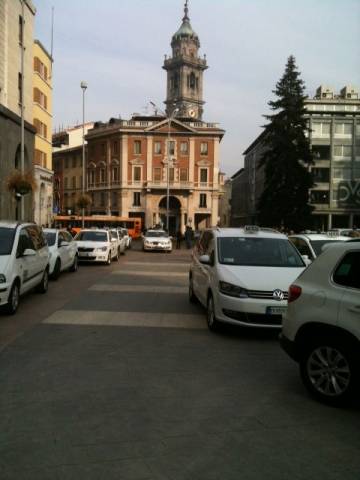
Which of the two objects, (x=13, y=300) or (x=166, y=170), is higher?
(x=166, y=170)

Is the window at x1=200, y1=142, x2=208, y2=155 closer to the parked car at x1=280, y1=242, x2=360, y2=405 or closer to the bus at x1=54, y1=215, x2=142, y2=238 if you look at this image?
the bus at x1=54, y1=215, x2=142, y2=238

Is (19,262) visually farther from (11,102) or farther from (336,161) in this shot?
(336,161)

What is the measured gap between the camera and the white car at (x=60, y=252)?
600 inches

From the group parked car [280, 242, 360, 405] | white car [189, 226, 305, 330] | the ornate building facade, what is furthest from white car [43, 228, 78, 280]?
the ornate building facade

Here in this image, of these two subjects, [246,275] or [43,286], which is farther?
[43,286]

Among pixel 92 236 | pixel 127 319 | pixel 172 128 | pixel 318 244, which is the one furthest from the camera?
pixel 172 128

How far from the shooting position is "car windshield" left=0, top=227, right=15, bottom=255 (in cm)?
984

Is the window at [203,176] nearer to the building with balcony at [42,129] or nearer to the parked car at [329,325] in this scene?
the building with balcony at [42,129]

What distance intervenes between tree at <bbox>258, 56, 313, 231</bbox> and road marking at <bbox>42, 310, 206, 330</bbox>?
3532 cm

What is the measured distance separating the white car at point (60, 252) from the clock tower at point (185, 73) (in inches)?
3510

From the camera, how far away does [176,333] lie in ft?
27.1

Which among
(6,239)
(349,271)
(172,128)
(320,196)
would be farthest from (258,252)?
(172,128)

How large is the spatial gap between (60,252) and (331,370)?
484 inches

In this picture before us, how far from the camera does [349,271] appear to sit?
4996 mm
